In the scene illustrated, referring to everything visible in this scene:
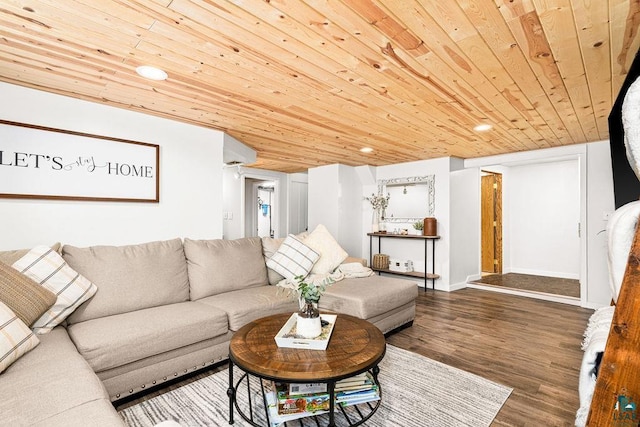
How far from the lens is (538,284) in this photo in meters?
5.45

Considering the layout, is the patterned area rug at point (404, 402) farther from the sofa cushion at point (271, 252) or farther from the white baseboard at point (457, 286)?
the white baseboard at point (457, 286)

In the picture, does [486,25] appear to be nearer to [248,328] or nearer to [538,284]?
[248,328]

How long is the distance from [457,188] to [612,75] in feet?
10.6

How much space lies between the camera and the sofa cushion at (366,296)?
2.82 metres

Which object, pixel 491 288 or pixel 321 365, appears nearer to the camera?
pixel 321 365

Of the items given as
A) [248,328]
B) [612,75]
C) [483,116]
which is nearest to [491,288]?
[483,116]

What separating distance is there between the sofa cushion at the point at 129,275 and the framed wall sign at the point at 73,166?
1.60 feet

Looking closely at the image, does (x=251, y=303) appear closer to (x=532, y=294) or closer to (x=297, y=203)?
(x=532, y=294)

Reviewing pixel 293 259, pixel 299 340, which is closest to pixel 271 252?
pixel 293 259

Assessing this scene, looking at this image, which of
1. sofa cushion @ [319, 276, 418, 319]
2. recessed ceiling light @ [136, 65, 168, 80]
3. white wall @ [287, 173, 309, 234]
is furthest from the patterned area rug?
white wall @ [287, 173, 309, 234]

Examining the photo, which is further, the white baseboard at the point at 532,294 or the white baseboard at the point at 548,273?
the white baseboard at the point at 548,273

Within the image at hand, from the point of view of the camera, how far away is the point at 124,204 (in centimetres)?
280

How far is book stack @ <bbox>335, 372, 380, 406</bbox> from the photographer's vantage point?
1711 mm

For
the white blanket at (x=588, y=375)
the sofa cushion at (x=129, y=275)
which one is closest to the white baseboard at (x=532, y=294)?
the white blanket at (x=588, y=375)
